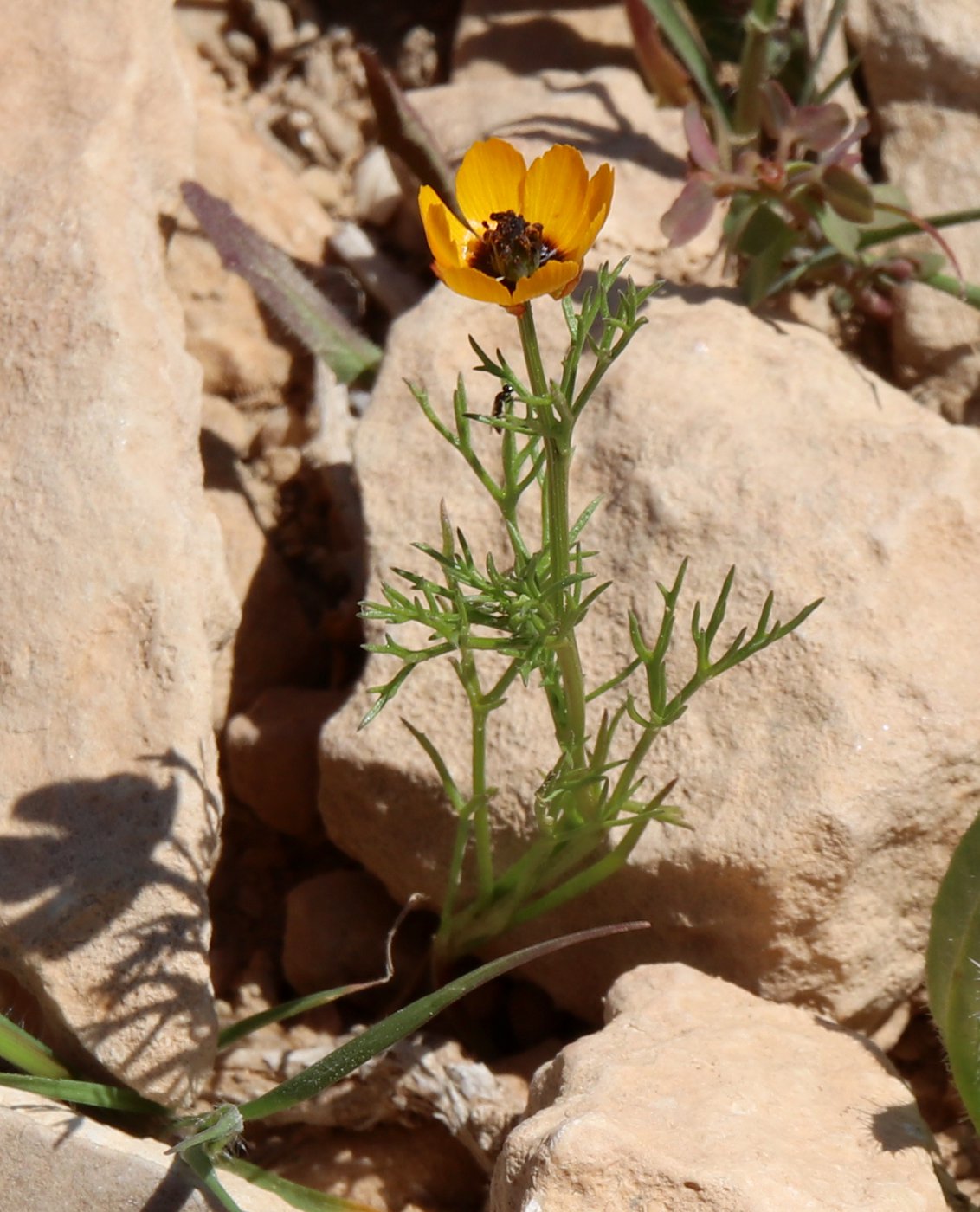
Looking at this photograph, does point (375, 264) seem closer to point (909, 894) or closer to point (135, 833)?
point (135, 833)

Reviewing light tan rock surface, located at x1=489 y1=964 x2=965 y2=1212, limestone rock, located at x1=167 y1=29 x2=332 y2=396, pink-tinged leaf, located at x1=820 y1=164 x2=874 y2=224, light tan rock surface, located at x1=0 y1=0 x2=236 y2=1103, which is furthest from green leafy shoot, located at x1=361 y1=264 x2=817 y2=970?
limestone rock, located at x1=167 y1=29 x2=332 y2=396

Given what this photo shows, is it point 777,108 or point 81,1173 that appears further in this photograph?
point 777,108

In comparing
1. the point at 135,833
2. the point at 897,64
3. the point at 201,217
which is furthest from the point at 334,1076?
the point at 897,64

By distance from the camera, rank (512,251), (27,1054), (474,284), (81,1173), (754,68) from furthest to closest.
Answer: (754,68), (27,1054), (81,1173), (512,251), (474,284)

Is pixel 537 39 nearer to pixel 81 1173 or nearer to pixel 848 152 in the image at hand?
pixel 848 152

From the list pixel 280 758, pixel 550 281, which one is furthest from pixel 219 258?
pixel 550 281

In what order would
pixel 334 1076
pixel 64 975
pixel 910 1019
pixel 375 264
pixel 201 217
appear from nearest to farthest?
pixel 334 1076 → pixel 64 975 → pixel 910 1019 → pixel 201 217 → pixel 375 264

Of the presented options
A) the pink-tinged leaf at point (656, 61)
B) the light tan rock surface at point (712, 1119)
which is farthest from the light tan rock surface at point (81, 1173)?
the pink-tinged leaf at point (656, 61)

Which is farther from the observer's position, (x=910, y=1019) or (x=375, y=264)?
(x=375, y=264)
